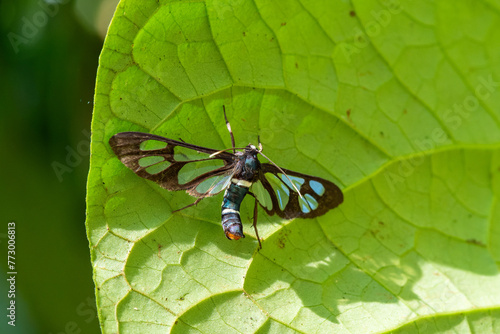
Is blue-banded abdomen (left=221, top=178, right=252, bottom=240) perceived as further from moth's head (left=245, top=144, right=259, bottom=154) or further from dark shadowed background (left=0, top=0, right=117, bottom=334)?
dark shadowed background (left=0, top=0, right=117, bottom=334)

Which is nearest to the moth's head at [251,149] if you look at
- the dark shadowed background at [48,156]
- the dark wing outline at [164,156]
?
the dark wing outline at [164,156]

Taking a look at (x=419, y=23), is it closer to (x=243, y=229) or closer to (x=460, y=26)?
(x=460, y=26)

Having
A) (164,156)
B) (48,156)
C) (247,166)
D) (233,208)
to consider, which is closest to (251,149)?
(247,166)

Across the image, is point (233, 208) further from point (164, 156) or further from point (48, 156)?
point (48, 156)

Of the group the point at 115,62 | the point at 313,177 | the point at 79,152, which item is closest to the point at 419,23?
the point at 313,177

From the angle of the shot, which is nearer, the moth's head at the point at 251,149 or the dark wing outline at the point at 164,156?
the dark wing outline at the point at 164,156

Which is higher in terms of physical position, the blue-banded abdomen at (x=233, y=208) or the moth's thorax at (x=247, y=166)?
the moth's thorax at (x=247, y=166)

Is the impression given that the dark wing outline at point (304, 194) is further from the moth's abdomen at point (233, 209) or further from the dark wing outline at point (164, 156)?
the dark wing outline at point (164, 156)
